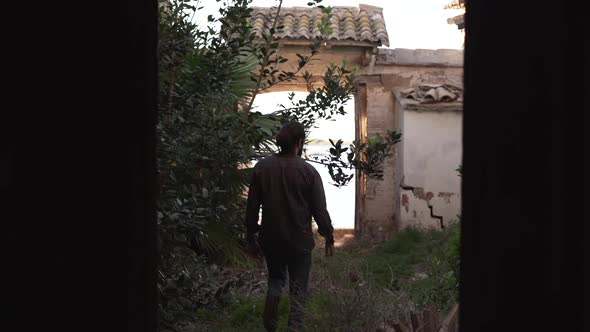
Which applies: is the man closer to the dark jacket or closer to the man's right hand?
the dark jacket

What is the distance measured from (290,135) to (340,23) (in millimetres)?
7359

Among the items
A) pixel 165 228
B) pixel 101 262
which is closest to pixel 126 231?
pixel 101 262

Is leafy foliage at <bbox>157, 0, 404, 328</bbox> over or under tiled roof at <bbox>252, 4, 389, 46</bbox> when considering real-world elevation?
under

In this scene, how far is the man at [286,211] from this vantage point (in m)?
5.38

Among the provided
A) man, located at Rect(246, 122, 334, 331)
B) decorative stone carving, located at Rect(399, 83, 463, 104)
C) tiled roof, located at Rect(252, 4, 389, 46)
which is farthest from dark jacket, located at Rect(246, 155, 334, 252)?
decorative stone carving, located at Rect(399, 83, 463, 104)

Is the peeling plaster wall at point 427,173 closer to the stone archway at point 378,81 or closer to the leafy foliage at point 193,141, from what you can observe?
the stone archway at point 378,81

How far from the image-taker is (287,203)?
539cm

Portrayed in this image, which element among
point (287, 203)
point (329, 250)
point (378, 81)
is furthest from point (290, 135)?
point (378, 81)

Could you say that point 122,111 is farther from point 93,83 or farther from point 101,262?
point 101,262

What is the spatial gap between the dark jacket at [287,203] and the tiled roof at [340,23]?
6151mm

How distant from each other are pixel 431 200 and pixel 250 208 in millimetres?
6601

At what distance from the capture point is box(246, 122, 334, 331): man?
538cm

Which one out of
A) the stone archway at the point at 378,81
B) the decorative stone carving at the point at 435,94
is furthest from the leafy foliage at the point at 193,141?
the stone archway at the point at 378,81

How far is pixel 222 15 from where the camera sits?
546 centimetres
